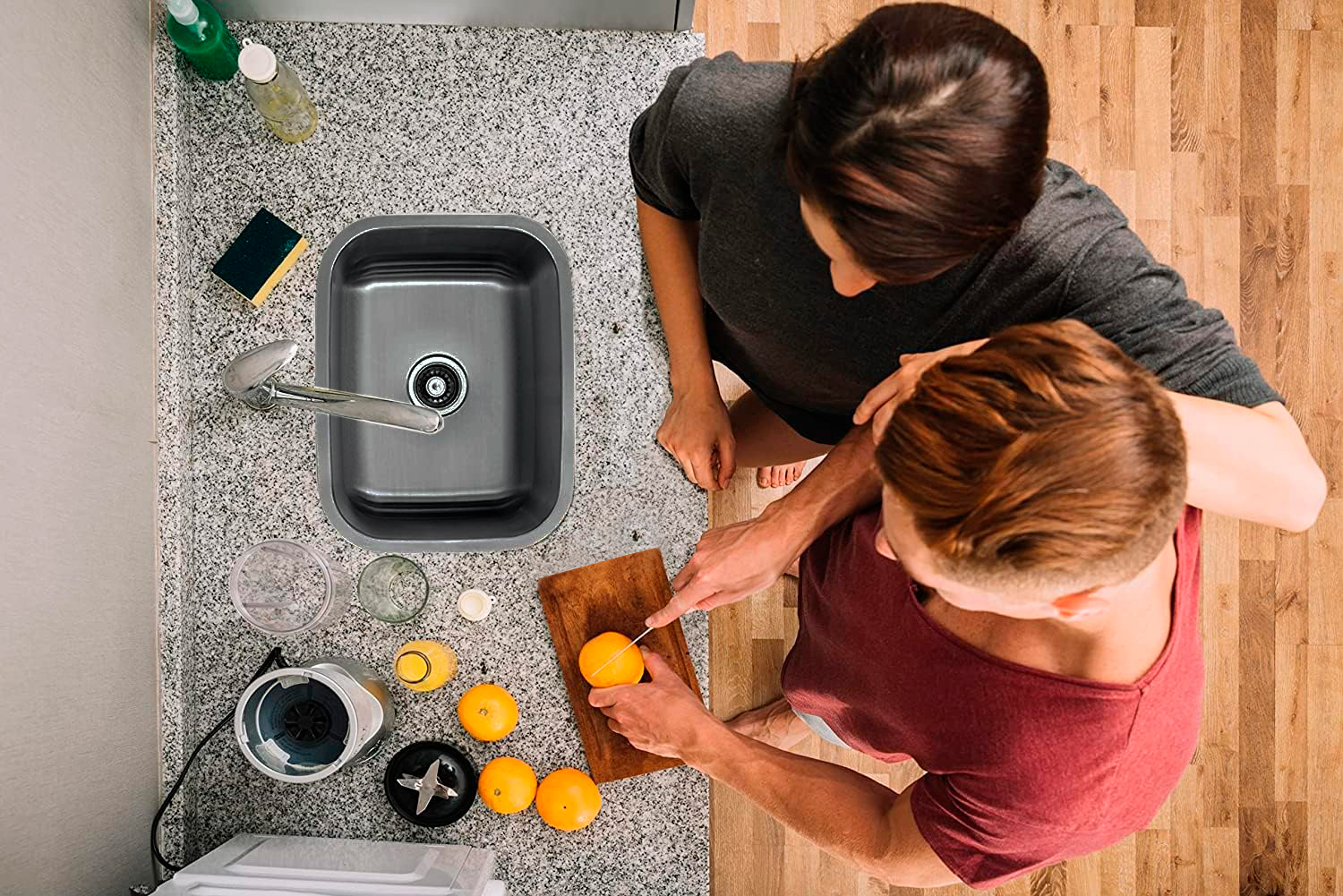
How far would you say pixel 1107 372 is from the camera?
599 mm

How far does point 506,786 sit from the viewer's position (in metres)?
0.98

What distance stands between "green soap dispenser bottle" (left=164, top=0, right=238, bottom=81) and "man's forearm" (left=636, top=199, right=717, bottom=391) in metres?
0.53

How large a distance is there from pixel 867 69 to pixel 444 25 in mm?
675

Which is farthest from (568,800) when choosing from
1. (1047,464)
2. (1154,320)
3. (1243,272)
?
(1243,272)

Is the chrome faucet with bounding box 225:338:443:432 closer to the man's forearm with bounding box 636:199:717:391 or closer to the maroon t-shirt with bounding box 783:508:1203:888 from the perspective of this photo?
the man's forearm with bounding box 636:199:717:391

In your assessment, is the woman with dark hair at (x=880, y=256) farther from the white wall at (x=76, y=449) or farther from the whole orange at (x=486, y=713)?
the white wall at (x=76, y=449)

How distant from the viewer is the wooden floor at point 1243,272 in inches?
72.8

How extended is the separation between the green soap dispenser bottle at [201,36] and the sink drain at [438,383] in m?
0.42

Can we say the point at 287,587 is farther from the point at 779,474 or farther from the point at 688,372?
the point at 779,474

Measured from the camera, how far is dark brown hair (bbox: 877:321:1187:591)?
58cm

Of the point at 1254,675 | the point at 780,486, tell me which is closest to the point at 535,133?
the point at 780,486

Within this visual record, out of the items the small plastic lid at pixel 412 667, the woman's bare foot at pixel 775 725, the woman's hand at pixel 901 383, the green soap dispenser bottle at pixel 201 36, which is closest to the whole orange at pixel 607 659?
the small plastic lid at pixel 412 667

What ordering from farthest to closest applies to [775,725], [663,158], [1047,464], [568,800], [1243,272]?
1. [1243,272]
2. [775,725]
3. [568,800]
4. [663,158]
5. [1047,464]

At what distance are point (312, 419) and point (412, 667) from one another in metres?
0.33
